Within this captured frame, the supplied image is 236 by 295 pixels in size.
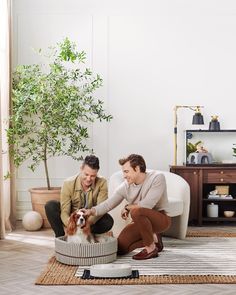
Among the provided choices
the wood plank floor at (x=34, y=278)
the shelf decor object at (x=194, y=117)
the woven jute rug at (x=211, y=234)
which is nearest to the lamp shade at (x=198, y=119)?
the shelf decor object at (x=194, y=117)

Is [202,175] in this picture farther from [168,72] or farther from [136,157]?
[136,157]

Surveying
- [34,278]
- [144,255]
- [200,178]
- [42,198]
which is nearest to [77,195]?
[144,255]

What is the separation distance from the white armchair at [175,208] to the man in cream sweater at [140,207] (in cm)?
58

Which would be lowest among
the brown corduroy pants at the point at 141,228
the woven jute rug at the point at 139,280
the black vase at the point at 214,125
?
the woven jute rug at the point at 139,280

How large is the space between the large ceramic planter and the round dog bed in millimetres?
1940

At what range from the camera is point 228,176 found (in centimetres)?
689

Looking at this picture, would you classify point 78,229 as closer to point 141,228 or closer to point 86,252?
point 86,252

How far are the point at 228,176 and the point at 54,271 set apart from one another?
292cm

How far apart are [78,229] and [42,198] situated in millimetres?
2110

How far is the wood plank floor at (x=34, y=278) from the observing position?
4031 millimetres

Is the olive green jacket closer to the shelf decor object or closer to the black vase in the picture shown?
the shelf decor object

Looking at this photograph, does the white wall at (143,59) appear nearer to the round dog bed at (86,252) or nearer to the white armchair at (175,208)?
the white armchair at (175,208)

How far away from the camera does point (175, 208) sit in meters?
5.84

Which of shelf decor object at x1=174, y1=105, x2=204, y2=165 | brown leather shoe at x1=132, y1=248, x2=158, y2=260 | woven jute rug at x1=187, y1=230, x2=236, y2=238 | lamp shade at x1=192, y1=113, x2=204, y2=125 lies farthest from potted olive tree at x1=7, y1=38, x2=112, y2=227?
brown leather shoe at x1=132, y1=248, x2=158, y2=260
